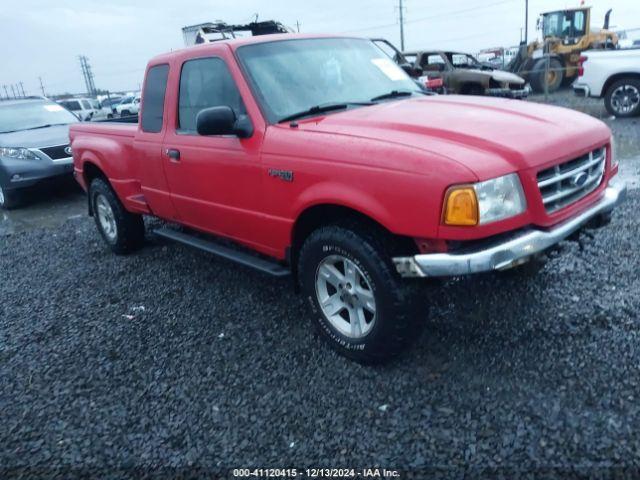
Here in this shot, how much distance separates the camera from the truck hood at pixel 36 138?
8.29 metres

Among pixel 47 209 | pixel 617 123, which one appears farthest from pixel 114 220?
pixel 617 123

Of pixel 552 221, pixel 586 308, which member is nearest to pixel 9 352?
pixel 552 221

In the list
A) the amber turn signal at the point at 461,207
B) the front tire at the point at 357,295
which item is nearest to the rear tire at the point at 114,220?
the front tire at the point at 357,295

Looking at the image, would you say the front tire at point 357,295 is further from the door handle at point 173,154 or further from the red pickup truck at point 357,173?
the door handle at point 173,154

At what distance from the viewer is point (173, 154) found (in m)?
4.10

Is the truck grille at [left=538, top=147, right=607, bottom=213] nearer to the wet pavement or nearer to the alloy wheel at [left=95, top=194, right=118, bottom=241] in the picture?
the alloy wheel at [left=95, top=194, right=118, bottom=241]

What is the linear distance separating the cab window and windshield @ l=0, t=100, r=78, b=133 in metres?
6.35

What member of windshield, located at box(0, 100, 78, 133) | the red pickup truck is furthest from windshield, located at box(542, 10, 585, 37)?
the red pickup truck

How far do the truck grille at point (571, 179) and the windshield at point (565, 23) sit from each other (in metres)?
19.9

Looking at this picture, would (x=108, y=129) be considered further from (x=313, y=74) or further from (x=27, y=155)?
(x=27, y=155)

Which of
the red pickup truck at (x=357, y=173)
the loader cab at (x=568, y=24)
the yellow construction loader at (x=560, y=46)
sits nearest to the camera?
the red pickup truck at (x=357, y=173)

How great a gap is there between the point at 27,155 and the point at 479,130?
25.0 ft

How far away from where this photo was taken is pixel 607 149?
133 inches

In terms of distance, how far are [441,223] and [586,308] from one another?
1712 millimetres
